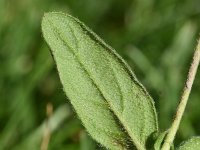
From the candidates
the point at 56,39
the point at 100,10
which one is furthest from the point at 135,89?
the point at 100,10

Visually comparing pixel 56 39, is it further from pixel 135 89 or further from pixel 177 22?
pixel 177 22

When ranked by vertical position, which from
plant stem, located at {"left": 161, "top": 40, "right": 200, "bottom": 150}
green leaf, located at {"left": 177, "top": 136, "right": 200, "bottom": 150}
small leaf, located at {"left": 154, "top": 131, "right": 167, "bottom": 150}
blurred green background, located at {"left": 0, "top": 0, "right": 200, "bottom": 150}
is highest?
plant stem, located at {"left": 161, "top": 40, "right": 200, "bottom": 150}

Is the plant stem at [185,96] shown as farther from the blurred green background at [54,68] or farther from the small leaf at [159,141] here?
the blurred green background at [54,68]

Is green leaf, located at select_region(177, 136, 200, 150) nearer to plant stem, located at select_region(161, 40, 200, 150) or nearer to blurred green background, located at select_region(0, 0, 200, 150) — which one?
plant stem, located at select_region(161, 40, 200, 150)

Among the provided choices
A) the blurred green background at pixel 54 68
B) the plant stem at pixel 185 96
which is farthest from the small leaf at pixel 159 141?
the blurred green background at pixel 54 68

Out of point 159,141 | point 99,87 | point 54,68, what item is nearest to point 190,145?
point 159,141

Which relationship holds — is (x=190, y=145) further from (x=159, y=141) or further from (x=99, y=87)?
(x=99, y=87)

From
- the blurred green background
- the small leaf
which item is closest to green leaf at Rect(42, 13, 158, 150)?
the small leaf
